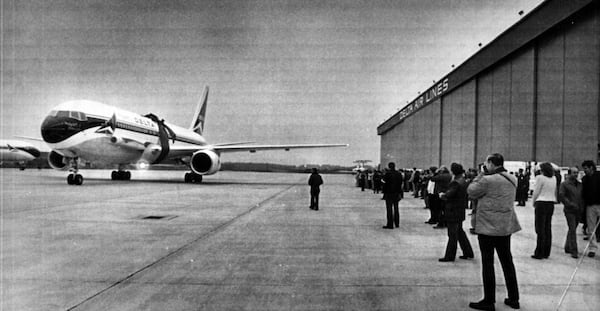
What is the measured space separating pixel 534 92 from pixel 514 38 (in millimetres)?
3355

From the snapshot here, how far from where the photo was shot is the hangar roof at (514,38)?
16.1 metres

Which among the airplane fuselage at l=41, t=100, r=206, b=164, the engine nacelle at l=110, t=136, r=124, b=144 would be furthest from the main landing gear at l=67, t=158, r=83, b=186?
the engine nacelle at l=110, t=136, r=124, b=144

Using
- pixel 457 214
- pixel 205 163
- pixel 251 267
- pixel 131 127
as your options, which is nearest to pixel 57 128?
pixel 131 127

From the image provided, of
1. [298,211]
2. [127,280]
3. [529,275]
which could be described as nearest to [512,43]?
[298,211]

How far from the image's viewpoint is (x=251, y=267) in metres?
4.82

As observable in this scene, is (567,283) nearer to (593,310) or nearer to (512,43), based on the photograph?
(593,310)

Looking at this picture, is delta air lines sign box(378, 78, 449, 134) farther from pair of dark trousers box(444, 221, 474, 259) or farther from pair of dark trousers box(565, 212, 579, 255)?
pair of dark trousers box(444, 221, 474, 259)

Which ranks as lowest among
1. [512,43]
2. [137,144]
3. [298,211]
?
[298,211]

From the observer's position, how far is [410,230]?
8008mm

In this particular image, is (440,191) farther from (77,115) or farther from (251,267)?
(77,115)

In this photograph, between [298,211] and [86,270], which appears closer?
[86,270]

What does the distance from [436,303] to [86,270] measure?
3934 mm

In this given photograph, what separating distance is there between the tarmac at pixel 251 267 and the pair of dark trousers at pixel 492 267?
0.18 metres

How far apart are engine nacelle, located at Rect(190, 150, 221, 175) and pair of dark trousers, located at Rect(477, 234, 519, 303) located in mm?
18869
